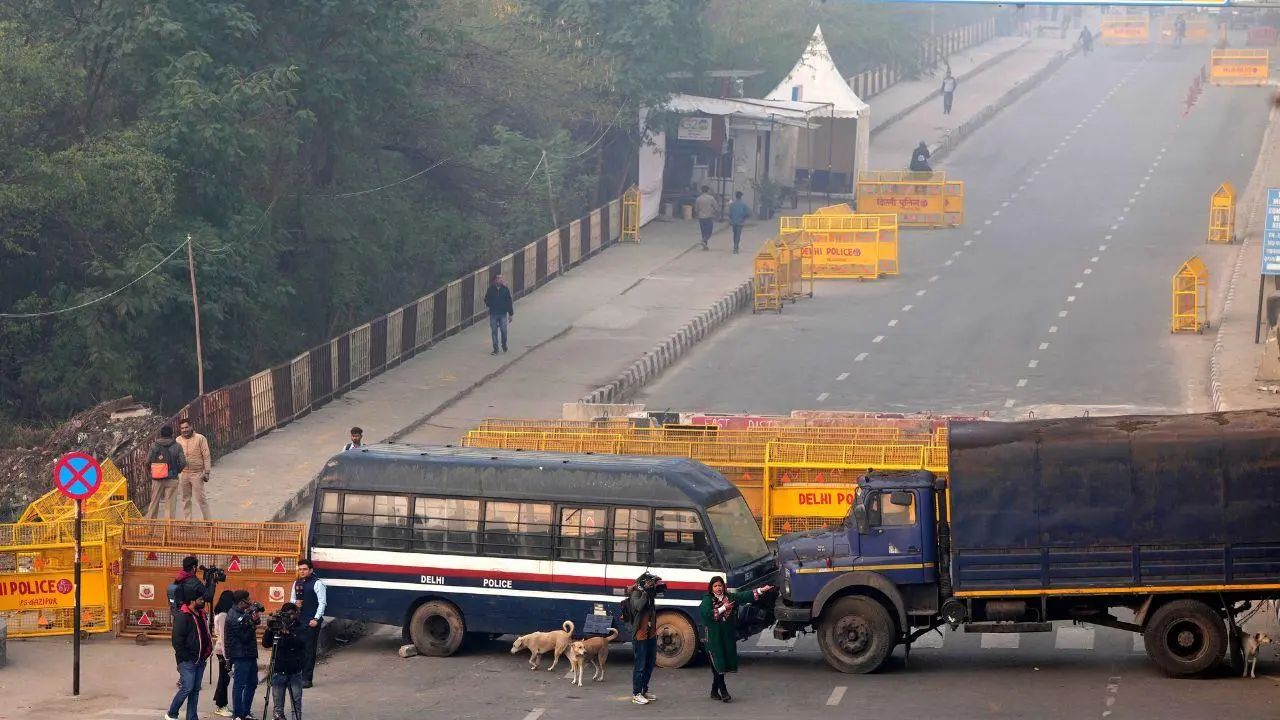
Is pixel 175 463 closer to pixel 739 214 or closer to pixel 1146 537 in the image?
pixel 1146 537

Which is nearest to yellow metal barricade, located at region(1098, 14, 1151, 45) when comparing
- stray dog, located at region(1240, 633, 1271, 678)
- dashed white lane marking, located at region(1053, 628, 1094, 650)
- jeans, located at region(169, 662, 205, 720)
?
dashed white lane marking, located at region(1053, 628, 1094, 650)

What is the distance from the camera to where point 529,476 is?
2097 cm

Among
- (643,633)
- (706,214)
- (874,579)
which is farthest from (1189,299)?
(643,633)

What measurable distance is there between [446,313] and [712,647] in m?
23.8

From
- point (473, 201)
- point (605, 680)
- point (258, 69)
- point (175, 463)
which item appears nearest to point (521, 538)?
point (605, 680)

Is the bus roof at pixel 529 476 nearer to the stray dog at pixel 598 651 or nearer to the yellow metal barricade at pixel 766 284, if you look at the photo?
the stray dog at pixel 598 651

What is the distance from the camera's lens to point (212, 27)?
37500mm

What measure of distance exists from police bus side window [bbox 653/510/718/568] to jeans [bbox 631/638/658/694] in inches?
64.2

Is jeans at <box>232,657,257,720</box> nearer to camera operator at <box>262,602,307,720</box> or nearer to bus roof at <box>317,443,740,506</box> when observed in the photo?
camera operator at <box>262,602,307,720</box>

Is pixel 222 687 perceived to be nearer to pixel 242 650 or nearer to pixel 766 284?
pixel 242 650

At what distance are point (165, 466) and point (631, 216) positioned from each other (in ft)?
95.3

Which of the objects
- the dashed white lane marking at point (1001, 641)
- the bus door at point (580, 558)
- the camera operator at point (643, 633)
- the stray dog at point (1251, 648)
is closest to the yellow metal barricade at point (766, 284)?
the dashed white lane marking at point (1001, 641)

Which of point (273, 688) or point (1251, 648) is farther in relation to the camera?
point (1251, 648)

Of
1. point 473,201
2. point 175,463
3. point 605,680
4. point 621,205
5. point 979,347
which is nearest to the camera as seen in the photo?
point 605,680
